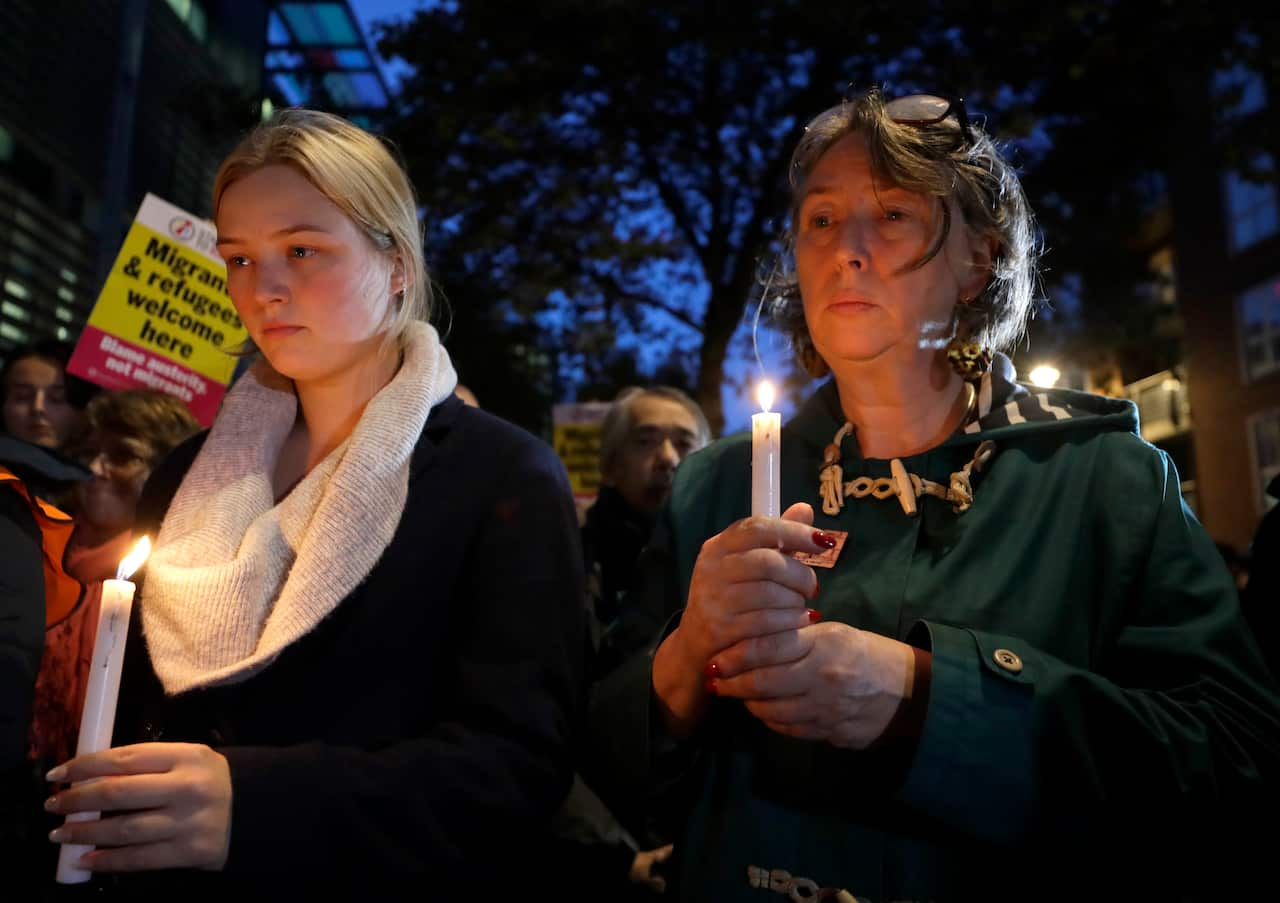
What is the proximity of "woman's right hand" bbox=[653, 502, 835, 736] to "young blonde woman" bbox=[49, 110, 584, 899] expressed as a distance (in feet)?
1.24

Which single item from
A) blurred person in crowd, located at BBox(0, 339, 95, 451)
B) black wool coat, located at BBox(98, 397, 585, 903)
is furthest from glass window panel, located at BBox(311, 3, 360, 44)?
black wool coat, located at BBox(98, 397, 585, 903)

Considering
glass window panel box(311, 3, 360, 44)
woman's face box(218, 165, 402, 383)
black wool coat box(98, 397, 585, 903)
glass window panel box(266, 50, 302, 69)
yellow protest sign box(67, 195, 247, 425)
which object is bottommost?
black wool coat box(98, 397, 585, 903)

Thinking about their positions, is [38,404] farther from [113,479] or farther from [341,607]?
[341,607]

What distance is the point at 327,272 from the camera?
6.27 feet

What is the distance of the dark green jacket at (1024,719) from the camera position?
146 cm

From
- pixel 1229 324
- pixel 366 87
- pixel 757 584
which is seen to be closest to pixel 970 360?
pixel 757 584

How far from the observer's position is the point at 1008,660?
149 cm

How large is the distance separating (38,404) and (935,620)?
420cm

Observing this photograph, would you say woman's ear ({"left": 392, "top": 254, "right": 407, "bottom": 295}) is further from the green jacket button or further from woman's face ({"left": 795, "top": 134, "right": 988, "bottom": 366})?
the green jacket button

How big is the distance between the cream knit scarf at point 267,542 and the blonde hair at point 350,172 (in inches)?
7.1

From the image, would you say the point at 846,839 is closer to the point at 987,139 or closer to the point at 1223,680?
the point at 1223,680

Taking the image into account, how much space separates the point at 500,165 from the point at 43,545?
10.9 m

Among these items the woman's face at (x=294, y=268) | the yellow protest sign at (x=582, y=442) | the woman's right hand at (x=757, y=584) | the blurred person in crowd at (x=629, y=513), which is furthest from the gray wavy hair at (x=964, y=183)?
the yellow protest sign at (x=582, y=442)

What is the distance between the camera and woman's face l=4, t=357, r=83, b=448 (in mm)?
4516
